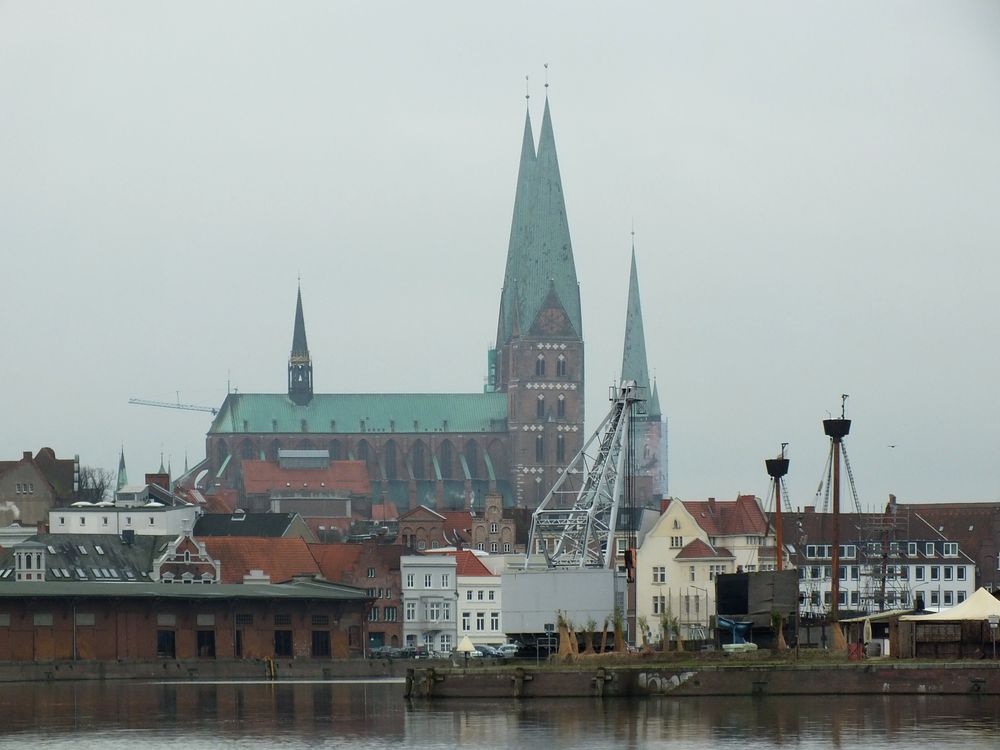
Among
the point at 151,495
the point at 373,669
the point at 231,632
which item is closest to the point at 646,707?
the point at 373,669

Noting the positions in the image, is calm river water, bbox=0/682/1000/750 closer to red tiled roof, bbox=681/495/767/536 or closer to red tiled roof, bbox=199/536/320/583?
red tiled roof, bbox=199/536/320/583

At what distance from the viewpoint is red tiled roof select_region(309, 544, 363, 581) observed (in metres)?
128

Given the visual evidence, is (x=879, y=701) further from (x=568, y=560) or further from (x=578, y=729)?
(x=568, y=560)

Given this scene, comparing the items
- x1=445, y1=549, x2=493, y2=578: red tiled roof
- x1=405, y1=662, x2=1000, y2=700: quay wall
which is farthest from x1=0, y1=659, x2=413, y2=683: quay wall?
x1=405, y1=662, x2=1000, y2=700: quay wall

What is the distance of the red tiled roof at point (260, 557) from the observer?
12412 centimetres

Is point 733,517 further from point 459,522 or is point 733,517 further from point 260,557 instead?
point 459,522

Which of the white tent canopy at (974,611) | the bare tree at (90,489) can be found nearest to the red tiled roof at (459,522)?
the bare tree at (90,489)

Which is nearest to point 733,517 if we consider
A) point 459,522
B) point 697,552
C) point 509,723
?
point 697,552

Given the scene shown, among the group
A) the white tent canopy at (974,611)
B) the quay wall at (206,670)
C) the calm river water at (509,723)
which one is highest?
the white tent canopy at (974,611)

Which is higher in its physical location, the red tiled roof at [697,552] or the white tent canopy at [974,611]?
the red tiled roof at [697,552]

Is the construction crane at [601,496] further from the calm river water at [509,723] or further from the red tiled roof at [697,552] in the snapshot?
the calm river water at [509,723]

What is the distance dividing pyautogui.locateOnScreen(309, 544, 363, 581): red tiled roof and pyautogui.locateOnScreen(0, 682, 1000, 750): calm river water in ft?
156

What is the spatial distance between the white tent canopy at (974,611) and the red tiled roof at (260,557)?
5721 cm

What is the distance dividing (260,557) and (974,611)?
61388 millimetres
